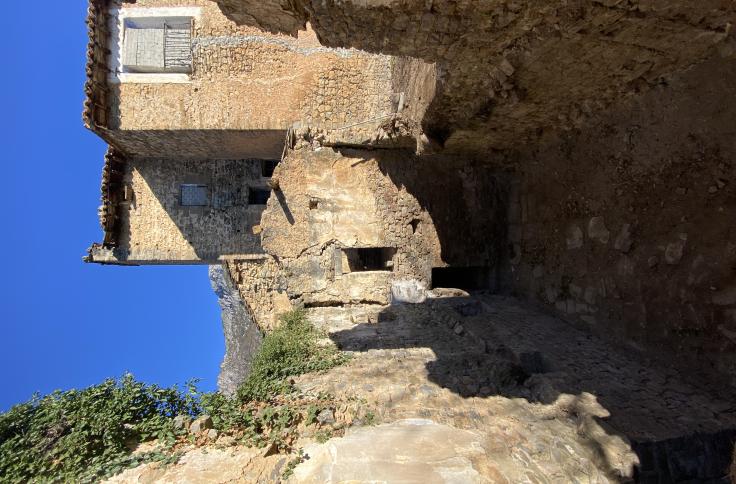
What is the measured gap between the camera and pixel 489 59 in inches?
180

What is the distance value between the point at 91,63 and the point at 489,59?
24.8 feet

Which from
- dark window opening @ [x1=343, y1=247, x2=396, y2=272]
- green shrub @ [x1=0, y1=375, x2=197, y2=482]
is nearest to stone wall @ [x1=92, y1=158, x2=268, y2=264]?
dark window opening @ [x1=343, y1=247, x2=396, y2=272]

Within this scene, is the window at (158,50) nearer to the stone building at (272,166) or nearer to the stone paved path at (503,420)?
the stone building at (272,166)

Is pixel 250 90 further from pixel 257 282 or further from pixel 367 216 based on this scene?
pixel 257 282

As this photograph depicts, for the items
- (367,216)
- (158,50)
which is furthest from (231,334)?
(367,216)

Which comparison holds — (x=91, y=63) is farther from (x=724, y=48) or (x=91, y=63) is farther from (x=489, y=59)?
(x=724, y=48)

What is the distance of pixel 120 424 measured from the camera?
3.44 m

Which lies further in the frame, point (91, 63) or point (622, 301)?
point (91, 63)

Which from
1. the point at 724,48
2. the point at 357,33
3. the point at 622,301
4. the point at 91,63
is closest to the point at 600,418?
the point at 622,301

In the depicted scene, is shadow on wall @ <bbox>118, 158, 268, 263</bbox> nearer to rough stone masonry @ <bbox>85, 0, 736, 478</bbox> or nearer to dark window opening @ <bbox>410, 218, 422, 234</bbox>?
rough stone masonry @ <bbox>85, 0, 736, 478</bbox>

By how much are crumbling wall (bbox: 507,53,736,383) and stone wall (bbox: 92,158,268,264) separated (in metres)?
6.75

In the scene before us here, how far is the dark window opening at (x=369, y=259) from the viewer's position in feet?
25.0

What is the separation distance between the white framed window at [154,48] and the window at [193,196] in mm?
2557

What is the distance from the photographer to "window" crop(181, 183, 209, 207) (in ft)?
33.8
